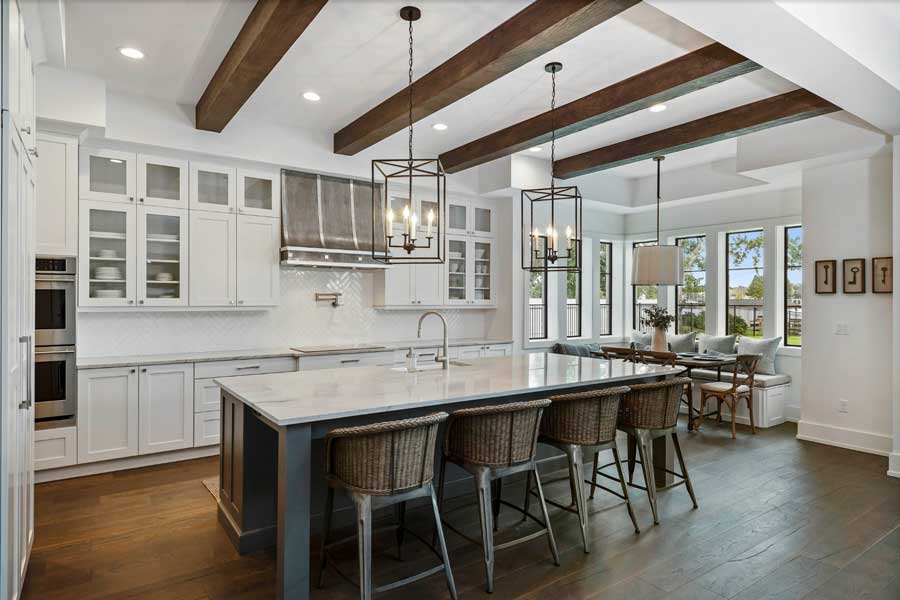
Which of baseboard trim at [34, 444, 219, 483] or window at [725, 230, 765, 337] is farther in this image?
window at [725, 230, 765, 337]

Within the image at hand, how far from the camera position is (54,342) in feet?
12.9

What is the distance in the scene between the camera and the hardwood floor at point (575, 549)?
253 centimetres

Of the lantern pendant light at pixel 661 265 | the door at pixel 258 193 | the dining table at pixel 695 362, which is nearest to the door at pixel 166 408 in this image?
the door at pixel 258 193

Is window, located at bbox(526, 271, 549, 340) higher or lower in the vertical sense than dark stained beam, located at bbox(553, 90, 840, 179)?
lower

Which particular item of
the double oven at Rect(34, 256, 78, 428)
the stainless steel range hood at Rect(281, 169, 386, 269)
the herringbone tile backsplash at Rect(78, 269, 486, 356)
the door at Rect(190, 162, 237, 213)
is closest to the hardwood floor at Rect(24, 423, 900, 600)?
the double oven at Rect(34, 256, 78, 428)

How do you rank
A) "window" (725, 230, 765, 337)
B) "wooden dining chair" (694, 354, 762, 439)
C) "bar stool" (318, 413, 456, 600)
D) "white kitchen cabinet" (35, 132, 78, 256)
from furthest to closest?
1. "window" (725, 230, 765, 337)
2. "wooden dining chair" (694, 354, 762, 439)
3. "white kitchen cabinet" (35, 132, 78, 256)
4. "bar stool" (318, 413, 456, 600)

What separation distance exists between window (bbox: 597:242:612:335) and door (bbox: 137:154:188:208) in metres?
5.93

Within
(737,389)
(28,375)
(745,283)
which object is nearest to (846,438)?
(737,389)

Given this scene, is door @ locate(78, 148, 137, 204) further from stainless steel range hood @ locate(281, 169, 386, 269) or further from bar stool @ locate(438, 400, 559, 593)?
bar stool @ locate(438, 400, 559, 593)

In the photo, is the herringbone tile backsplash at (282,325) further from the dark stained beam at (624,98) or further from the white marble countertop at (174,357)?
the dark stained beam at (624,98)

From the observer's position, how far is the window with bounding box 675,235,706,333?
7.42 m

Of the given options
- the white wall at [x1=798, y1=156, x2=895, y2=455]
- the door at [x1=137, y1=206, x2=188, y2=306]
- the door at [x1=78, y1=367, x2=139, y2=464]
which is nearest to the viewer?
the door at [x1=78, y1=367, x2=139, y2=464]

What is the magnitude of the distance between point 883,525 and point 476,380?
2652 millimetres

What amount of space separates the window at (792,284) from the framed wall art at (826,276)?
4.82ft
